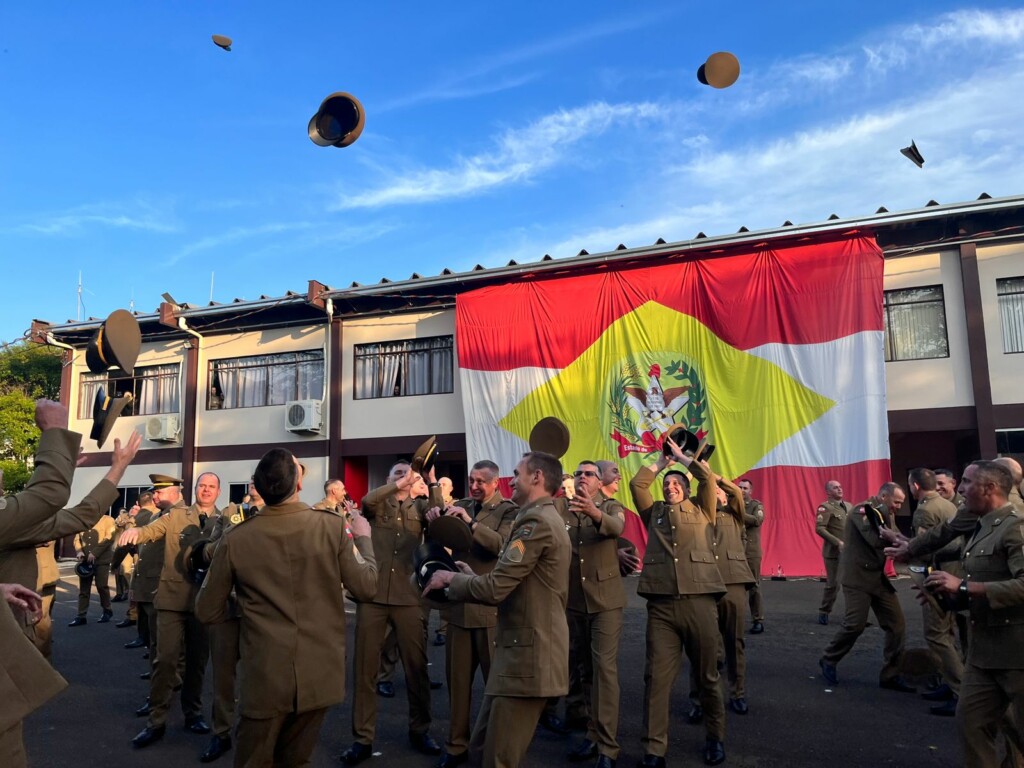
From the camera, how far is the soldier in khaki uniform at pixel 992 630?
13.2ft

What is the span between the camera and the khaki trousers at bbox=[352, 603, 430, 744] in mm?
5602

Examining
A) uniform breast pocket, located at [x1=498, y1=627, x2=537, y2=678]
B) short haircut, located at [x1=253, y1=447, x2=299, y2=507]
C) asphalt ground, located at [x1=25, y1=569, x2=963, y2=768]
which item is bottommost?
asphalt ground, located at [x1=25, y1=569, x2=963, y2=768]

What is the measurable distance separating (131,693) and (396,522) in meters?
3.63

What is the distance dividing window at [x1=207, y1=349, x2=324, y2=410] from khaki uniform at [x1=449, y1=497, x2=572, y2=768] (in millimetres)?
16806

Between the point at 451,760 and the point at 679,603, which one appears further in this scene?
the point at 679,603

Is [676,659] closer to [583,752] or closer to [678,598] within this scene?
[678,598]

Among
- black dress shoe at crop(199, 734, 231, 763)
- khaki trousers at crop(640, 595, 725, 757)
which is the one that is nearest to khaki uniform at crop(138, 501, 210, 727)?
black dress shoe at crop(199, 734, 231, 763)

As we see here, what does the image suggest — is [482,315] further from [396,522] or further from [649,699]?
[649,699]

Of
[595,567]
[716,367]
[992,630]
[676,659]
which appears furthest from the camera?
[716,367]

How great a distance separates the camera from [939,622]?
671 cm

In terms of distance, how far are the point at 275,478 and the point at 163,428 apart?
62.8ft

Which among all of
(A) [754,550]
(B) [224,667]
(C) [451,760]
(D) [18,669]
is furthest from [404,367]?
(D) [18,669]

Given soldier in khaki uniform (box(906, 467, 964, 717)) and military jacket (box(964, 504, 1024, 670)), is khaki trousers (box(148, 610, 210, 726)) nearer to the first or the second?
military jacket (box(964, 504, 1024, 670))

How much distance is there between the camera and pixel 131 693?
759cm
